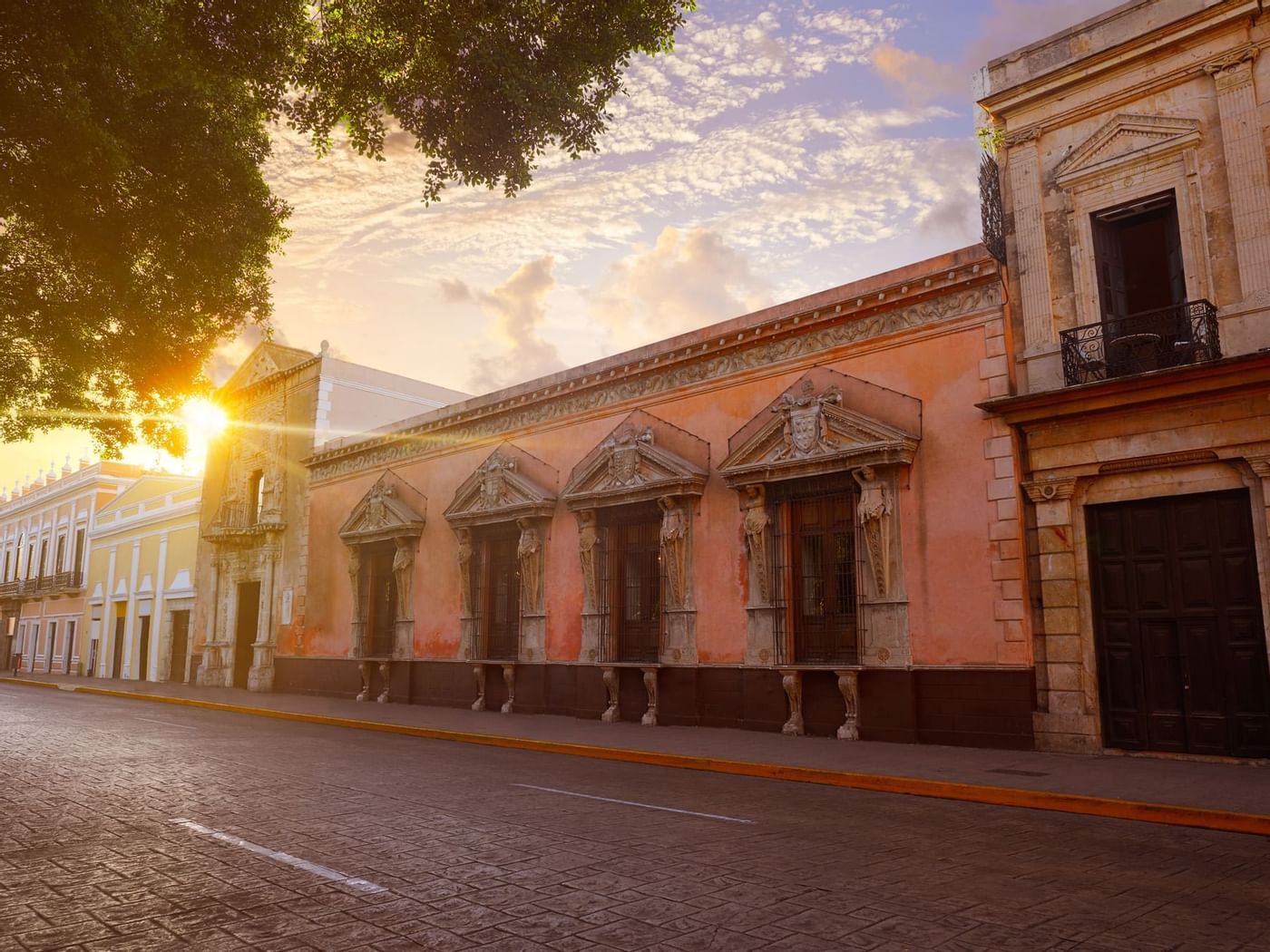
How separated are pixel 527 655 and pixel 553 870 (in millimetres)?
12819

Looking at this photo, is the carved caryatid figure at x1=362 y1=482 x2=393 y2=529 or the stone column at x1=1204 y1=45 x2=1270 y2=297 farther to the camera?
the carved caryatid figure at x1=362 y1=482 x2=393 y2=529

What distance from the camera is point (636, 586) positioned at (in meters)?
16.2

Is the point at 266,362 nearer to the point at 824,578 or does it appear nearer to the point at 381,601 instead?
the point at 381,601

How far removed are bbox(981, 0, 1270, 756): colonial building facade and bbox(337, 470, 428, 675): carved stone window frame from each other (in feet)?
45.9

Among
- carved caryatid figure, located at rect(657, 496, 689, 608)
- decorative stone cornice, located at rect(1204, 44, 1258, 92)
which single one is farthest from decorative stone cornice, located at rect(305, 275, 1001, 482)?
decorative stone cornice, located at rect(1204, 44, 1258, 92)

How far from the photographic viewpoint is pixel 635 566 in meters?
16.3

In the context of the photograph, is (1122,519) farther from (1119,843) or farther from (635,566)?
(635,566)

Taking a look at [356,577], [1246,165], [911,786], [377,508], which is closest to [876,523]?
[911,786]

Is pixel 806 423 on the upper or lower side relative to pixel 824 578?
upper

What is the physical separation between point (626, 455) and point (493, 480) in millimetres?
3931

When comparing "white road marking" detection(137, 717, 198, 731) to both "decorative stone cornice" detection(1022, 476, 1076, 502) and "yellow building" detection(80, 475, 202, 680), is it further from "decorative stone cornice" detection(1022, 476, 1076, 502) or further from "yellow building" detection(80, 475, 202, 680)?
"yellow building" detection(80, 475, 202, 680)

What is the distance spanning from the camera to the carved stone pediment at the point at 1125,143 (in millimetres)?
11133

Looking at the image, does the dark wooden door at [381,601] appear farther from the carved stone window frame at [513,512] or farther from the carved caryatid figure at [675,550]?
the carved caryatid figure at [675,550]

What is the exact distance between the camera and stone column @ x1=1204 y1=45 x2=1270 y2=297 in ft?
33.9
